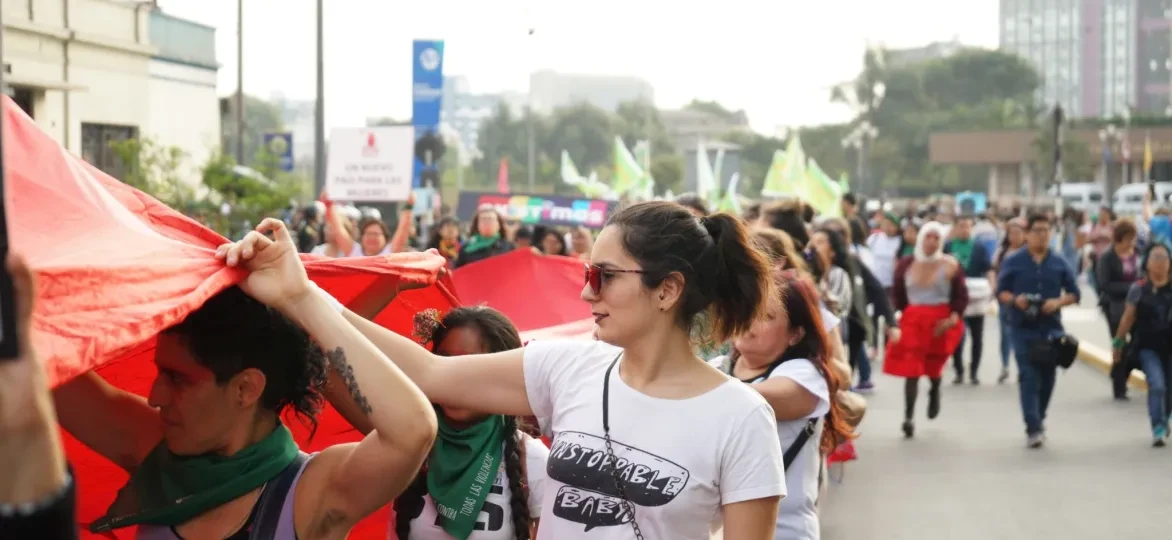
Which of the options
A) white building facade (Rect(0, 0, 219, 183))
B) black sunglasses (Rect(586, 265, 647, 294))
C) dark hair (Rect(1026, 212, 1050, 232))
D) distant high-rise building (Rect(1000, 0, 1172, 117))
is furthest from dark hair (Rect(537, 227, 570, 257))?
distant high-rise building (Rect(1000, 0, 1172, 117))

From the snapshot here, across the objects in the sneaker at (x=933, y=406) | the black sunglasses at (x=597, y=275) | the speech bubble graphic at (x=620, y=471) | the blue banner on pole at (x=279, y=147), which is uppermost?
the blue banner on pole at (x=279, y=147)

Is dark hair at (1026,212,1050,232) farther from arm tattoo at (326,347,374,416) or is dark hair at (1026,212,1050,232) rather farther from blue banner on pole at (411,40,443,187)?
arm tattoo at (326,347,374,416)

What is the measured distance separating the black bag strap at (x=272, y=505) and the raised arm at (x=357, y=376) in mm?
130

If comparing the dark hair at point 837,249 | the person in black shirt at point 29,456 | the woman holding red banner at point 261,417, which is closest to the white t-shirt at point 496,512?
the woman holding red banner at point 261,417

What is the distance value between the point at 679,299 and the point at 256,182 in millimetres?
18823

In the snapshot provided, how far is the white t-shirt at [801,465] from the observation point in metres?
4.49

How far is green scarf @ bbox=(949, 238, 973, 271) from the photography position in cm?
1809

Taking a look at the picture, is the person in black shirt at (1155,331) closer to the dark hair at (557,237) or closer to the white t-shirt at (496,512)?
the dark hair at (557,237)

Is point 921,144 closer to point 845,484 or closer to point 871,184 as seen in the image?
point 871,184

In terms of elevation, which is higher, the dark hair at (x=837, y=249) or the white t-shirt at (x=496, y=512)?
the dark hair at (x=837, y=249)

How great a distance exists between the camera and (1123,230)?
49.0 ft

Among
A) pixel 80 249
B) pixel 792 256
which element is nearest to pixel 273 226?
pixel 80 249

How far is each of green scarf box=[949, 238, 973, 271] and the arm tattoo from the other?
626 inches

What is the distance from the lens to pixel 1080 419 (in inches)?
558
